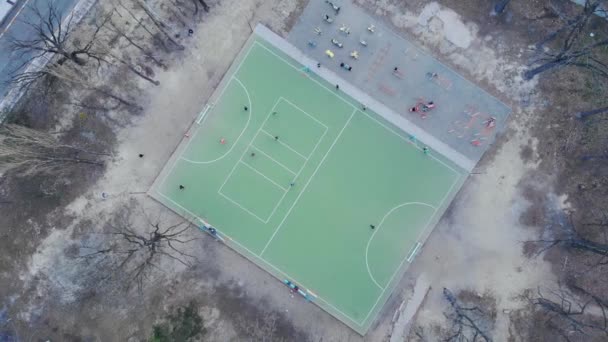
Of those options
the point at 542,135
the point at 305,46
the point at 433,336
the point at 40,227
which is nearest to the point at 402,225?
the point at 433,336

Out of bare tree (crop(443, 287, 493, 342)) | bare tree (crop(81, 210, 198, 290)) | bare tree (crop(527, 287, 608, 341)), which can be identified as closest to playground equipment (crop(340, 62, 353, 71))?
bare tree (crop(81, 210, 198, 290))

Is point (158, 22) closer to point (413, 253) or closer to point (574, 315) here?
point (413, 253)

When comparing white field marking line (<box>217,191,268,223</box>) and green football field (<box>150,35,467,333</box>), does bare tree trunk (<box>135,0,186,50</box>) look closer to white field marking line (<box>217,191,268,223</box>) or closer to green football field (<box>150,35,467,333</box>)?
green football field (<box>150,35,467,333</box>)

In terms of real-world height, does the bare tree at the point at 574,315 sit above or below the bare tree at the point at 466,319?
above

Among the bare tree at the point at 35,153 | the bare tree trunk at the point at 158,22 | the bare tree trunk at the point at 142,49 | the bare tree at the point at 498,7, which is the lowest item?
the bare tree at the point at 35,153

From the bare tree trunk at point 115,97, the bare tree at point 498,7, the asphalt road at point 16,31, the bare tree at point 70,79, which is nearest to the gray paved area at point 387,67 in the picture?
the bare tree at point 498,7

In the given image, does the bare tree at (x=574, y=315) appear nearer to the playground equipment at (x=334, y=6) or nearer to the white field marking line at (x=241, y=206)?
the white field marking line at (x=241, y=206)
